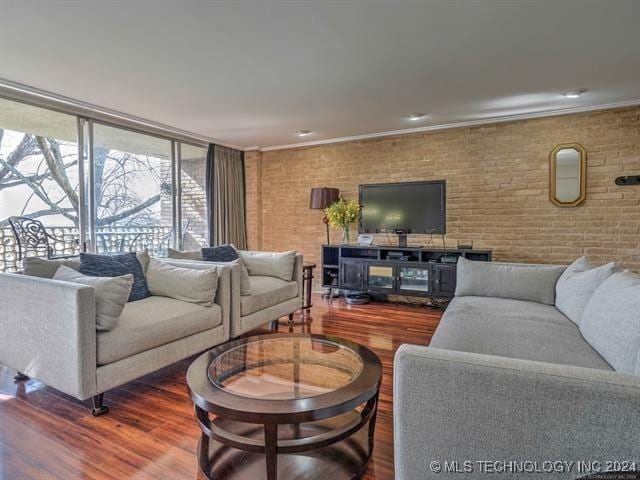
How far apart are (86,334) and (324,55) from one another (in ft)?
7.68

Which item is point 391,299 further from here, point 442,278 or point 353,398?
point 353,398

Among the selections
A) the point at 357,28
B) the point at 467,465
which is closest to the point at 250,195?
the point at 357,28

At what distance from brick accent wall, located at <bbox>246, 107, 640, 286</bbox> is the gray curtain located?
886mm

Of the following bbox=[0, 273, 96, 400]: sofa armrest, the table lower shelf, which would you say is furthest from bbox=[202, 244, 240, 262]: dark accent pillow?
the table lower shelf

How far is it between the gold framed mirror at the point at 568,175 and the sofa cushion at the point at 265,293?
3053 millimetres

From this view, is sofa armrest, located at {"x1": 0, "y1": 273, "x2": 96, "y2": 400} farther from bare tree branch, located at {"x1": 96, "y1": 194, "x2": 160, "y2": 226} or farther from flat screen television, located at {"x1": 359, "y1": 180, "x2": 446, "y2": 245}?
flat screen television, located at {"x1": 359, "y1": 180, "x2": 446, "y2": 245}

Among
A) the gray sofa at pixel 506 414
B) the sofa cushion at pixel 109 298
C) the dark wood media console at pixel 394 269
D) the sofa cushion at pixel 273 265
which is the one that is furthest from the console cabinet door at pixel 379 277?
the gray sofa at pixel 506 414

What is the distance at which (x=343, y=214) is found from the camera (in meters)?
5.05

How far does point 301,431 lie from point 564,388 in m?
1.24

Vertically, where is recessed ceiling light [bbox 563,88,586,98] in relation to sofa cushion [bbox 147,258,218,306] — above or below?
above

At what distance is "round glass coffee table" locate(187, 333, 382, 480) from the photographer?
53.7 inches

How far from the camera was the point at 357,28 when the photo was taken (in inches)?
92.0

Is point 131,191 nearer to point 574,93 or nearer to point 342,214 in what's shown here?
point 342,214

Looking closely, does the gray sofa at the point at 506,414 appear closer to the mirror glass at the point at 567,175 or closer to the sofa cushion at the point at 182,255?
the sofa cushion at the point at 182,255
